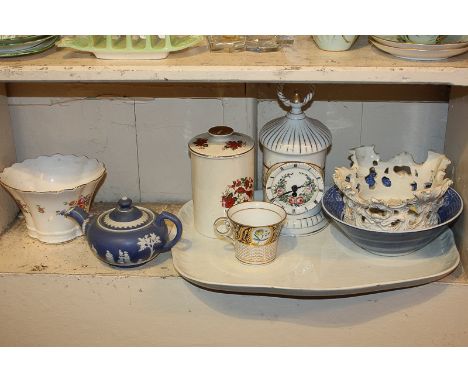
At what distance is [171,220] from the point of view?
4.60ft

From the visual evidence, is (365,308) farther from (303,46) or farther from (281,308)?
(303,46)

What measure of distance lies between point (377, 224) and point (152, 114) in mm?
501

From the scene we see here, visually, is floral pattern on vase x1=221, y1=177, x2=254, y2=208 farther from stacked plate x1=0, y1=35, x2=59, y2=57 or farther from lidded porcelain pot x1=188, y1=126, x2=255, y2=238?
stacked plate x1=0, y1=35, x2=59, y2=57

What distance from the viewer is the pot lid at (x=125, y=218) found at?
1379 mm

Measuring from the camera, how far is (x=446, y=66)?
1.23 meters

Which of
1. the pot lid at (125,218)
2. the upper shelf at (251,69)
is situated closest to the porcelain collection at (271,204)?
the pot lid at (125,218)

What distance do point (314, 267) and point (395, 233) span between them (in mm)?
158

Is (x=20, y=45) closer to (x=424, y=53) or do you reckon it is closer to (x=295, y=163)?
(x=295, y=163)

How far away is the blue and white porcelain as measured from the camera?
4.48ft

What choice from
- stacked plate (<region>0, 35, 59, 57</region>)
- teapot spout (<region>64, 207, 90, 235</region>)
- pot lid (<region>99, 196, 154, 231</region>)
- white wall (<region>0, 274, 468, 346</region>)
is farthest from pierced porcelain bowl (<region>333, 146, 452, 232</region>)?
stacked plate (<region>0, 35, 59, 57</region>)

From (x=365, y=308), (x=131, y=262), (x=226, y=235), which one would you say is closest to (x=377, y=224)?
(x=365, y=308)

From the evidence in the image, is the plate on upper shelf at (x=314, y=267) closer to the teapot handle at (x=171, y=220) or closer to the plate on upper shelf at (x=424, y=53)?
the teapot handle at (x=171, y=220)

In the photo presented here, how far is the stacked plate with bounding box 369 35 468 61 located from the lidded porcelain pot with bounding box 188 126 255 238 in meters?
0.31

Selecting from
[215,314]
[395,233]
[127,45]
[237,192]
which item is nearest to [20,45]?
[127,45]
